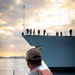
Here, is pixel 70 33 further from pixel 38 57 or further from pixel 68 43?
pixel 38 57

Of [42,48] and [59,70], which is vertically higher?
[42,48]

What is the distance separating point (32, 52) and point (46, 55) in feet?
103

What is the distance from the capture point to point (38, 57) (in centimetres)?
286

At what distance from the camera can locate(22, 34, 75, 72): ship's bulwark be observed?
34.3 m

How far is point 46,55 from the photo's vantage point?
112 feet

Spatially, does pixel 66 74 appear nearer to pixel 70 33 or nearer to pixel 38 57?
pixel 70 33

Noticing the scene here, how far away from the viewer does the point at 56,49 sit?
114 ft

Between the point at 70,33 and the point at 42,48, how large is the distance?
3450 millimetres

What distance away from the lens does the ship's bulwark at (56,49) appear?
34.3 meters

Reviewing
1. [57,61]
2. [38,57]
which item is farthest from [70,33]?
[38,57]

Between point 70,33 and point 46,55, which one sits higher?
point 70,33

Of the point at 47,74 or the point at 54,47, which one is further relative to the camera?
the point at 54,47

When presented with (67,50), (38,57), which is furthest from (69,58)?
(38,57)

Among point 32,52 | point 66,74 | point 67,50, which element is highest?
point 32,52
